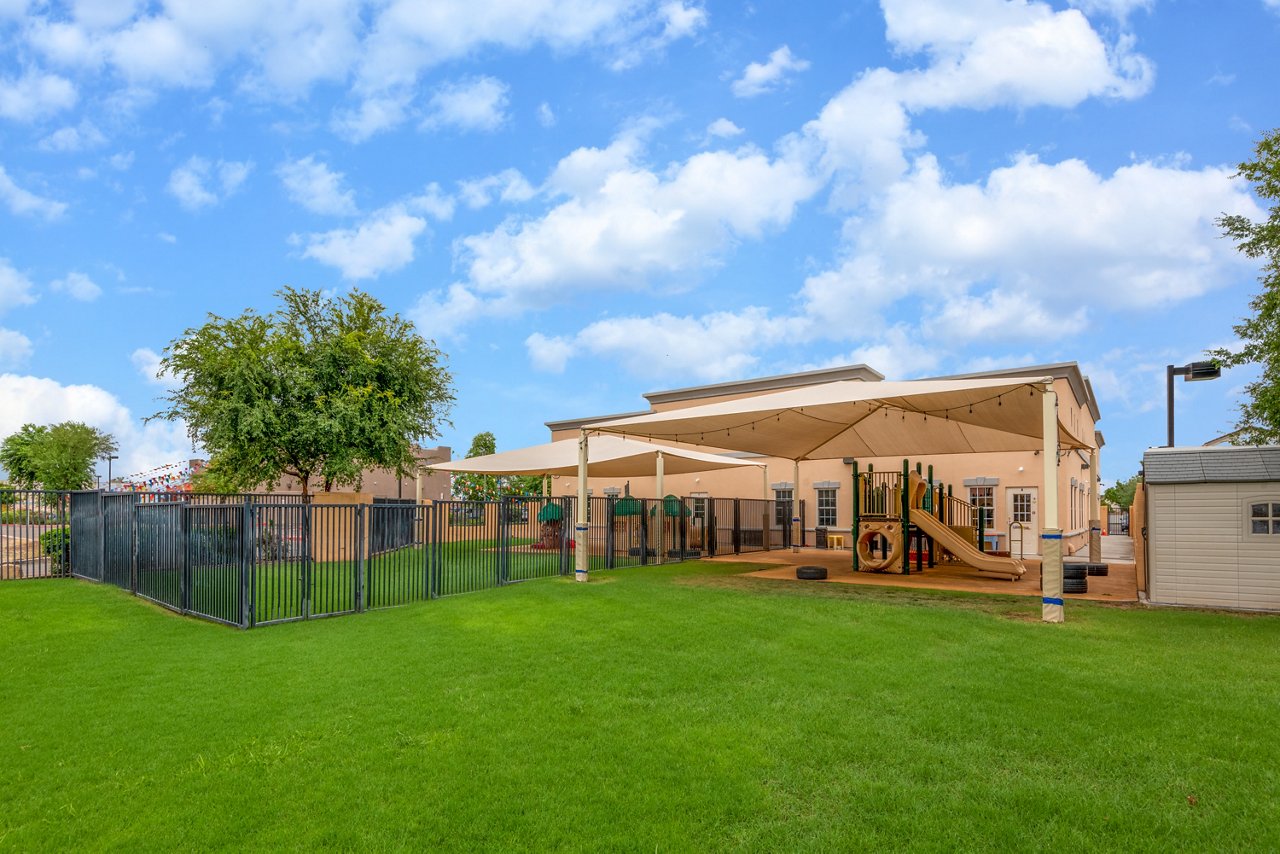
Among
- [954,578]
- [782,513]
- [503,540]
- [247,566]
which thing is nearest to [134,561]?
[247,566]

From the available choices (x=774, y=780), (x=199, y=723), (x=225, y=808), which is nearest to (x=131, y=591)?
(x=199, y=723)

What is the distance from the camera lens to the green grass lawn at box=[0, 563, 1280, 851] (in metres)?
4.05

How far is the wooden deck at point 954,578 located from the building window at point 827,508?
403 cm

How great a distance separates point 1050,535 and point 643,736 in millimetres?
7623

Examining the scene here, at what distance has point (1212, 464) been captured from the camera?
11.6 meters

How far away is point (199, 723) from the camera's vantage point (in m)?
5.74

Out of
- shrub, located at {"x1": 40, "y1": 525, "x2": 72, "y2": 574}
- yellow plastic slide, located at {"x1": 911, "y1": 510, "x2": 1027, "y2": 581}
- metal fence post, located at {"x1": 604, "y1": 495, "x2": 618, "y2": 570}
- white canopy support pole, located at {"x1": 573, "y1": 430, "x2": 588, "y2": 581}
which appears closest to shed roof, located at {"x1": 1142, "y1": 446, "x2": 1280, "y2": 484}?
yellow plastic slide, located at {"x1": 911, "y1": 510, "x2": 1027, "y2": 581}

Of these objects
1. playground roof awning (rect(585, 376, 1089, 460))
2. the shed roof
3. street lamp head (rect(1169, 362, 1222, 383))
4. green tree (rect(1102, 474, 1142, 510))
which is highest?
street lamp head (rect(1169, 362, 1222, 383))

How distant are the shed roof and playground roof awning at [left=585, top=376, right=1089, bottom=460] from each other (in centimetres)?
201

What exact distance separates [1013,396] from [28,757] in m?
13.2

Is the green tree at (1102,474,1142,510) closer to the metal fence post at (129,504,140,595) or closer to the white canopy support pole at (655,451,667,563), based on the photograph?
the white canopy support pole at (655,451,667,563)

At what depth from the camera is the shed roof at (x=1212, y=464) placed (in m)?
11.2

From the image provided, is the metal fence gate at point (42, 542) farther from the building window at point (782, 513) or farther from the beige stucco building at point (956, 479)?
the building window at point (782, 513)

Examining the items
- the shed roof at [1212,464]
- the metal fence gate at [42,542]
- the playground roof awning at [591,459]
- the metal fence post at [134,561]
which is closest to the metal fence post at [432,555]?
the metal fence post at [134,561]
